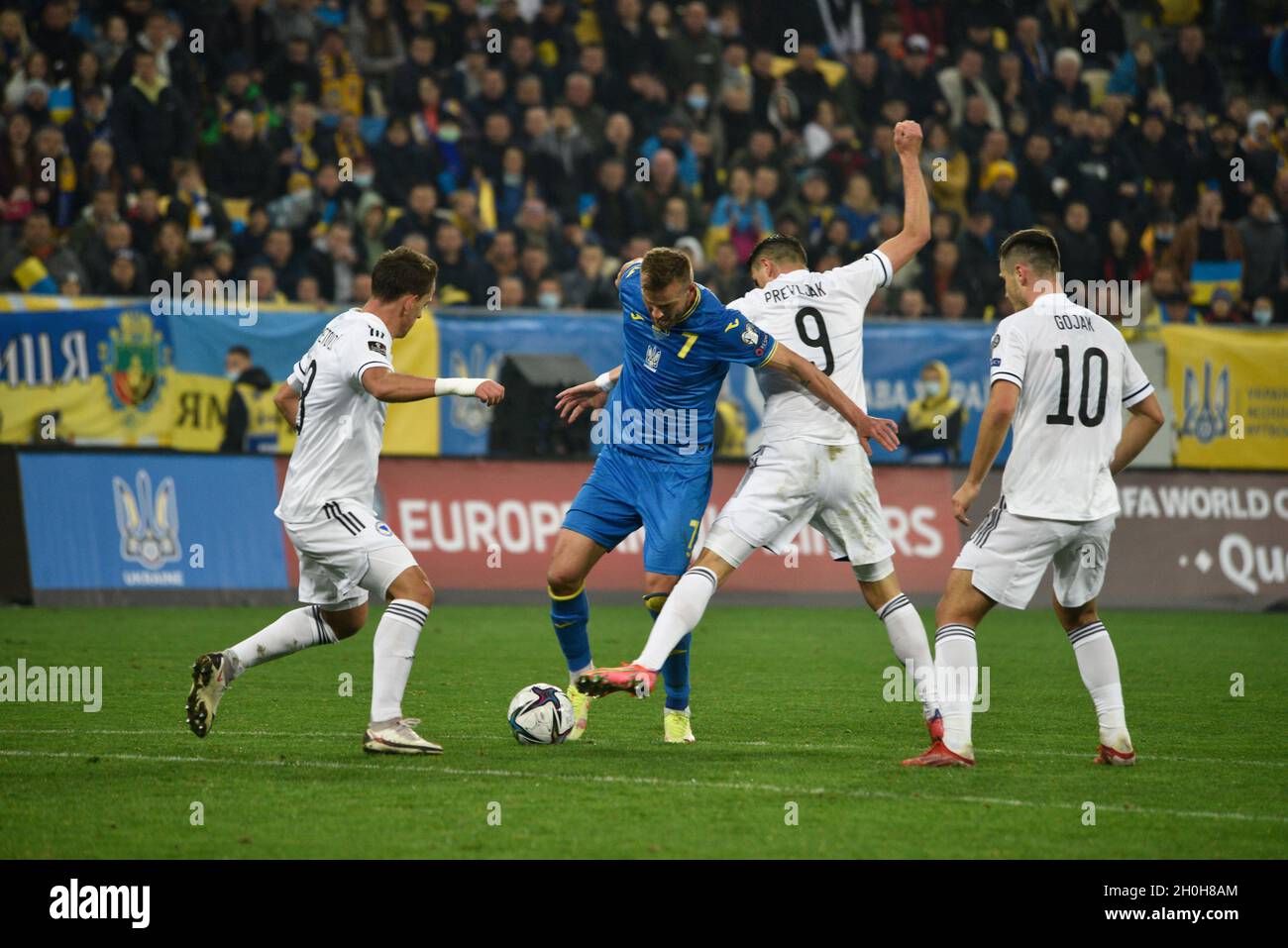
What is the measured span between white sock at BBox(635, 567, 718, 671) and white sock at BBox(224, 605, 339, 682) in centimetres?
168

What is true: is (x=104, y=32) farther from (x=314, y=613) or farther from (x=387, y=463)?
(x=314, y=613)

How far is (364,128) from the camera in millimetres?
21281

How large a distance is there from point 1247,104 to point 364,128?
13.0m

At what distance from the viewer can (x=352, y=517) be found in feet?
26.7

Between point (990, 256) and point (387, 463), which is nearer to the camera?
point (387, 463)

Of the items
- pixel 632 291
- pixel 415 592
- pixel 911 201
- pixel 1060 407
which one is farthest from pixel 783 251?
pixel 415 592

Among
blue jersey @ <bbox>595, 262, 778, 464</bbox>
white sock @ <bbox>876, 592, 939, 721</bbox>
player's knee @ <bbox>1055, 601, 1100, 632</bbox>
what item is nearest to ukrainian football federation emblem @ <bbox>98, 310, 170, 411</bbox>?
blue jersey @ <bbox>595, 262, 778, 464</bbox>

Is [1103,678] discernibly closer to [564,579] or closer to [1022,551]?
[1022,551]

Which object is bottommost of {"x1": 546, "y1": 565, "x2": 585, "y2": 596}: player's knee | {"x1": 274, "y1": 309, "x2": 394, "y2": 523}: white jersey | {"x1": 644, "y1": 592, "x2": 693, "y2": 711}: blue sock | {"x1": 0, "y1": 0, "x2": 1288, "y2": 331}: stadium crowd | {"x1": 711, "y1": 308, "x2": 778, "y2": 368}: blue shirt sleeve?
{"x1": 644, "y1": 592, "x2": 693, "y2": 711}: blue sock

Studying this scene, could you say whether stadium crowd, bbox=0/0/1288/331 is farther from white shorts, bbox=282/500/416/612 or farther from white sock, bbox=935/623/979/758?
white sock, bbox=935/623/979/758

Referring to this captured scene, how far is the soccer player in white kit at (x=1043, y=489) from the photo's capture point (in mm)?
7824

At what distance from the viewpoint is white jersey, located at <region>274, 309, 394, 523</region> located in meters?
8.09
